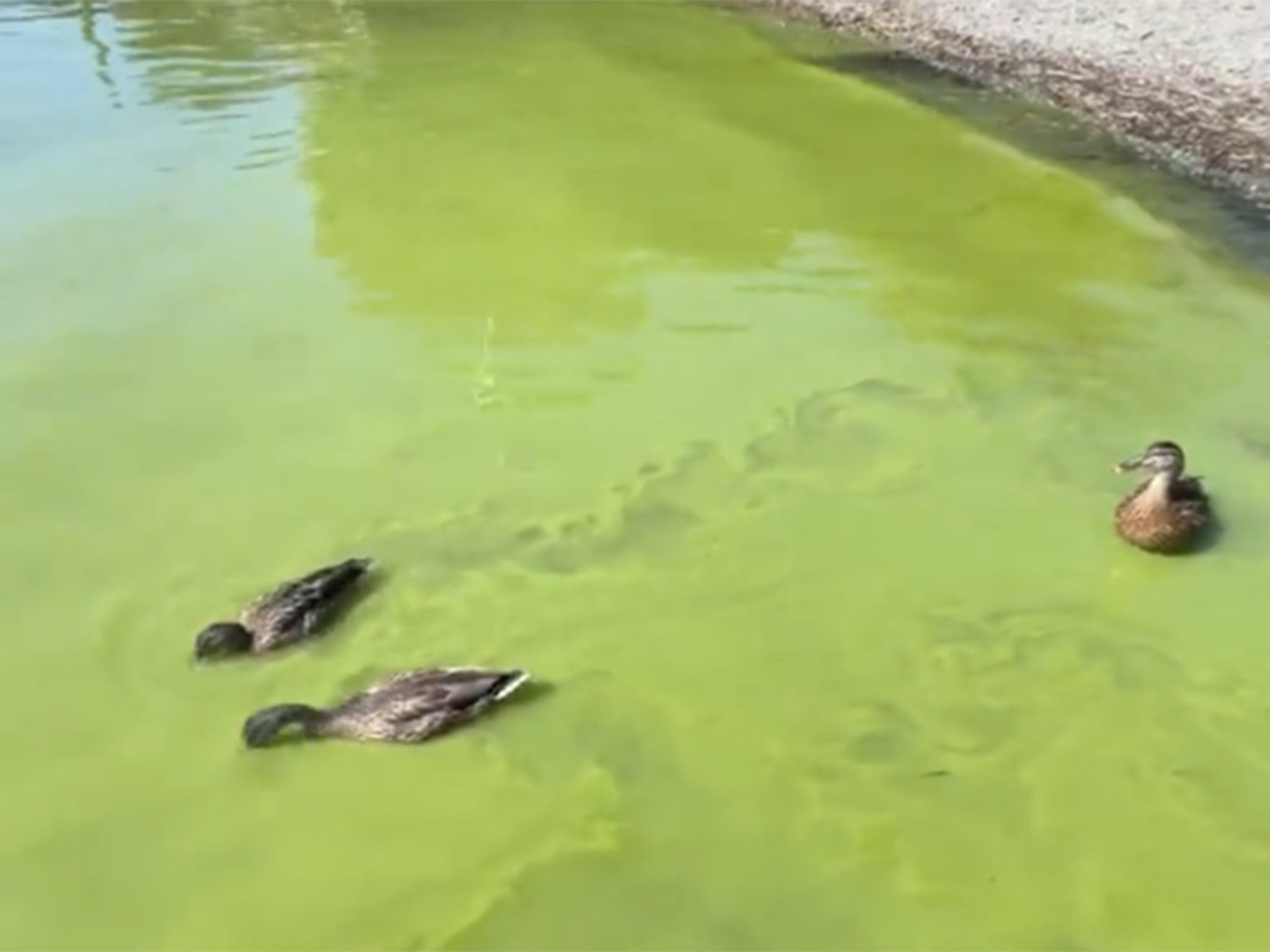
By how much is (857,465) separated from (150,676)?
3.20 metres

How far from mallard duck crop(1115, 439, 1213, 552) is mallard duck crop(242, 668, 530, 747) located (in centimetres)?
269

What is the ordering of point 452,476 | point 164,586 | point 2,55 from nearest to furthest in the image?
point 164,586 → point 452,476 → point 2,55

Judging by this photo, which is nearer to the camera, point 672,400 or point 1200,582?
point 1200,582

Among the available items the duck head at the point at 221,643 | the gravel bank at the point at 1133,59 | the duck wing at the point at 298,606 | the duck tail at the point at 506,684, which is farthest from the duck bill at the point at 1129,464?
the duck head at the point at 221,643

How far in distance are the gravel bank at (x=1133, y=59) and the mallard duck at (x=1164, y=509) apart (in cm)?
401

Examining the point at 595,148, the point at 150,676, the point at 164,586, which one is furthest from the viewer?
the point at 595,148

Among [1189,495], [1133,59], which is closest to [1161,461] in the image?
[1189,495]

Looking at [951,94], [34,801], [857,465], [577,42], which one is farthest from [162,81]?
[34,801]

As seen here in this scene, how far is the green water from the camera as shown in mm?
5152

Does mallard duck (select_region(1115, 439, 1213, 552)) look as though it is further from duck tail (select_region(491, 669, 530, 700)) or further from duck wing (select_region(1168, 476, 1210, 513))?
duck tail (select_region(491, 669, 530, 700))

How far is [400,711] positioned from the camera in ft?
18.2

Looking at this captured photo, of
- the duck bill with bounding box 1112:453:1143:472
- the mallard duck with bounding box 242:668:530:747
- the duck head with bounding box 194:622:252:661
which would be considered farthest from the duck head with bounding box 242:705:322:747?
the duck bill with bounding box 1112:453:1143:472

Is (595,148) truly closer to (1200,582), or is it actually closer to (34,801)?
(1200,582)

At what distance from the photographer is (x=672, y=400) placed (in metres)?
8.05
